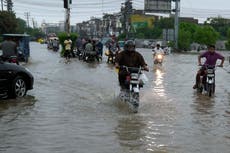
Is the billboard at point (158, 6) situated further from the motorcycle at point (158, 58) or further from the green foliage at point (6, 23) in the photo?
the motorcycle at point (158, 58)

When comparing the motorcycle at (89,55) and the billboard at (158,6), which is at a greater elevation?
the billboard at (158,6)

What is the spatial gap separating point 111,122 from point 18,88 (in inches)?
180

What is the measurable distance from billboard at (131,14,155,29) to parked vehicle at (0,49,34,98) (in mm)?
138843

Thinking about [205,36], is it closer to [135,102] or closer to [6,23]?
[6,23]

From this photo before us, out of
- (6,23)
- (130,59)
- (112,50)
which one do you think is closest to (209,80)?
(130,59)

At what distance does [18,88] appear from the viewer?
46.4 feet

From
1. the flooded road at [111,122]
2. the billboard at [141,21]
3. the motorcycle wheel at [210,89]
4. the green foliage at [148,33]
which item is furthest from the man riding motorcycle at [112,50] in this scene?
the billboard at [141,21]

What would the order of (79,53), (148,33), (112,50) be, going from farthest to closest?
(148,33) → (79,53) → (112,50)

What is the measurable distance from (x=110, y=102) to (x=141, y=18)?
15000cm

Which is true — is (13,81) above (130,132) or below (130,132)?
above

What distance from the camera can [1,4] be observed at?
98.0 metres

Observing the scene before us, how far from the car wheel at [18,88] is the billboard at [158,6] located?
253 feet

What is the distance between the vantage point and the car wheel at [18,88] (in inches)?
547

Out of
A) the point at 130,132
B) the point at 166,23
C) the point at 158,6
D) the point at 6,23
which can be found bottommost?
the point at 166,23
